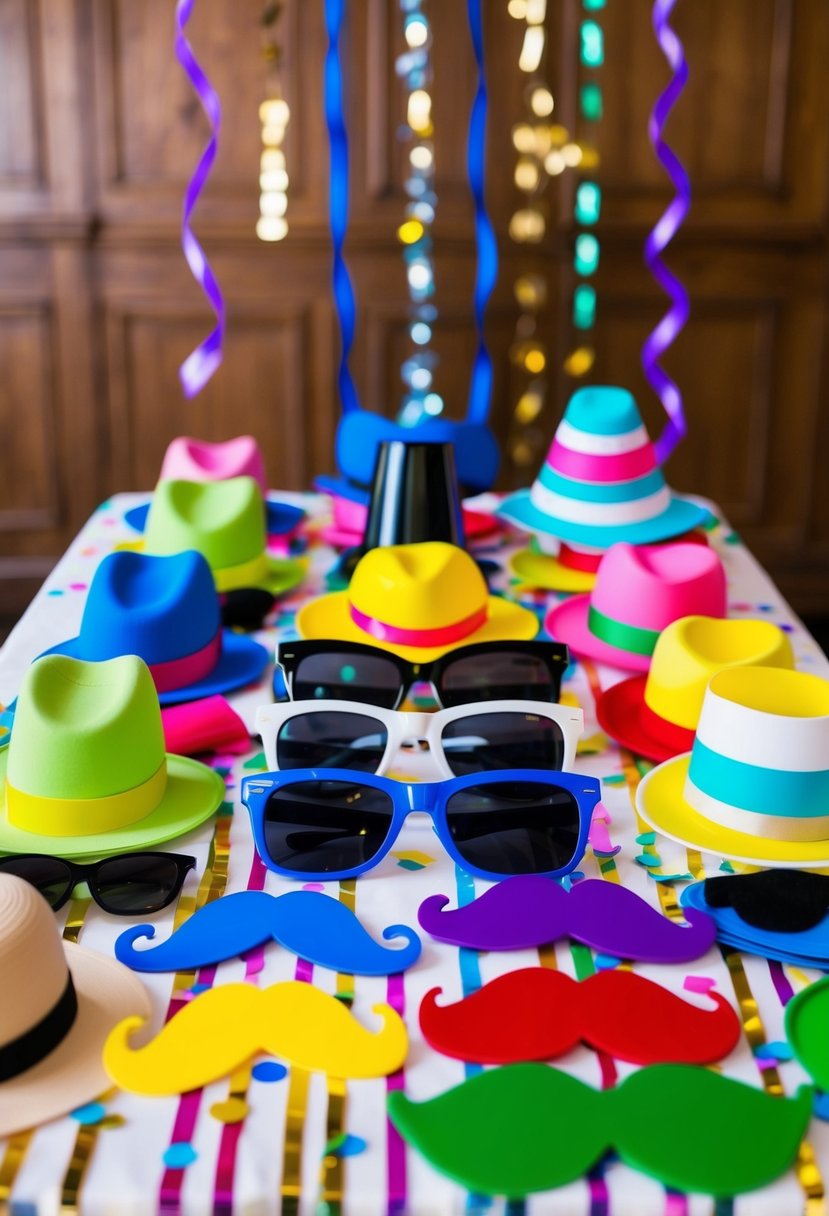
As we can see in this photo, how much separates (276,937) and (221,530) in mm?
748

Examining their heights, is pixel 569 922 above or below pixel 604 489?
below

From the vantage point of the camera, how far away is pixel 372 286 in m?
3.22

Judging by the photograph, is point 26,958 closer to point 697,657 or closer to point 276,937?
point 276,937

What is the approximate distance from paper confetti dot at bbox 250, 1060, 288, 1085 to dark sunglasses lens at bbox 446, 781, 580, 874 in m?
0.24

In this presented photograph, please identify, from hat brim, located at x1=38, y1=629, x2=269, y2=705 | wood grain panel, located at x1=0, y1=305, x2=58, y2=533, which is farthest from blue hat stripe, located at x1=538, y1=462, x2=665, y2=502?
wood grain panel, located at x1=0, y1=305, x2=58, y2=533

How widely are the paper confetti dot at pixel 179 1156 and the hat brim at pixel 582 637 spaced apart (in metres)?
0.75

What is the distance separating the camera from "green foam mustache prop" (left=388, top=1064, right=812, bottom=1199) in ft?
→ 2.11

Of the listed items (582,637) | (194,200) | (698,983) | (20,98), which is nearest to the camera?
(698,983)

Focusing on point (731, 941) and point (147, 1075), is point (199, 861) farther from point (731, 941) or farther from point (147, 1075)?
point (731, 941)

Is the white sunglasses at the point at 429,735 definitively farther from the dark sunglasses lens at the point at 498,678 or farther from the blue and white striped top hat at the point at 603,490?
the blue and white striped top hat at the point at 603,490

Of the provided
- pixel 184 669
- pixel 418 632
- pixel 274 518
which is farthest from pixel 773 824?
pixel 274 518

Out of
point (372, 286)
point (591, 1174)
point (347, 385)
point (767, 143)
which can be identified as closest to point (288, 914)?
point (591, 1174)

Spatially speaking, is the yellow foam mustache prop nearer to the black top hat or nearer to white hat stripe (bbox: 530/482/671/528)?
the black top hat

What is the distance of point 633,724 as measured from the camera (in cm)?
118
